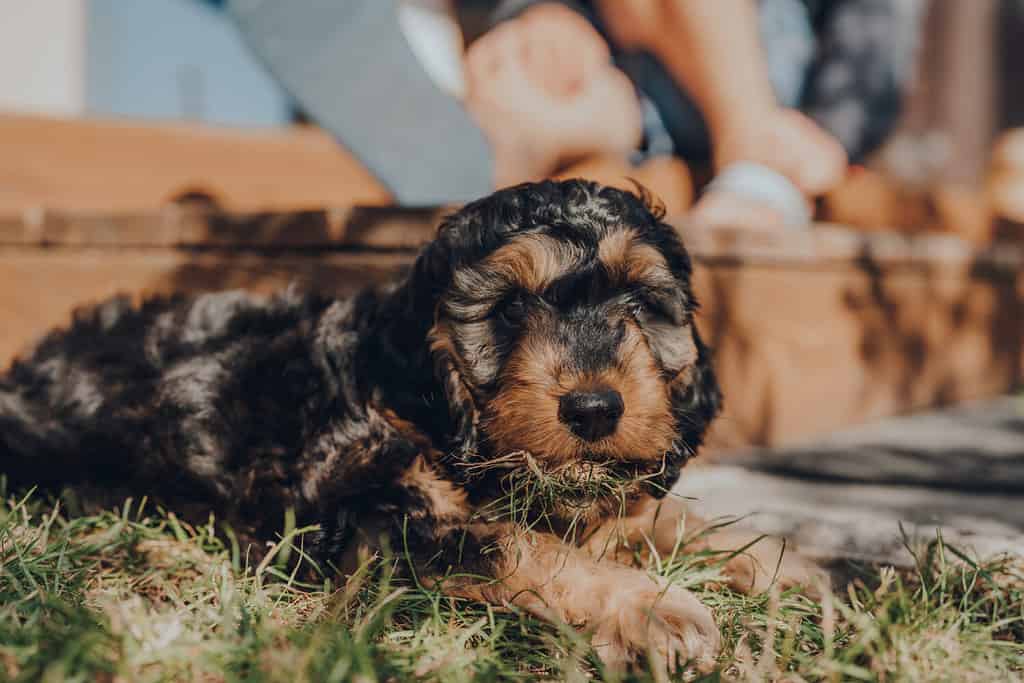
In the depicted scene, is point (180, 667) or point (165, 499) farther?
point (165, 499)

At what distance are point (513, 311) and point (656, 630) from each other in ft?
2.77

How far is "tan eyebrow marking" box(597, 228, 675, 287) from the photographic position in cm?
223

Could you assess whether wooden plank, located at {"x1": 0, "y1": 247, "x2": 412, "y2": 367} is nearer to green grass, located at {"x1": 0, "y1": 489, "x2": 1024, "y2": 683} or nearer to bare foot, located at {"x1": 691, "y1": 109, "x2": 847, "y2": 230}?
green grass, located at {"x1": 0, "y1": 489, "x2": 1024, "y2": 683}

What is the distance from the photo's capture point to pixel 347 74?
3744mm

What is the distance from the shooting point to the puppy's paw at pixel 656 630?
5.90 feet

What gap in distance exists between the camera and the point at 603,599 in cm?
195

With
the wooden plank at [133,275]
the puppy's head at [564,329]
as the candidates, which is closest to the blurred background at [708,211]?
the wooden plank at [133,275]

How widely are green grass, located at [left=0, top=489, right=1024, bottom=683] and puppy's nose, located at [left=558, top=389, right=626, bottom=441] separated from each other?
0.44 metres

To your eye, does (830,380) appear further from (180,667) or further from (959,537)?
(180,667)

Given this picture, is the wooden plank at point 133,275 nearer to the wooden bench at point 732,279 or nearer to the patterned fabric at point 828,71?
the wooden bench at point 732,279

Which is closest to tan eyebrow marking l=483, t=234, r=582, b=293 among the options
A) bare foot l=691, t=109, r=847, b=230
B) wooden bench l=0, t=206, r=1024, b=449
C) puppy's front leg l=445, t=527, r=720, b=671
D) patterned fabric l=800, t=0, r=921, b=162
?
puppy's front leg l=445, t=527, r=720, b=671

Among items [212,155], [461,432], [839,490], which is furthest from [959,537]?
[212,155]

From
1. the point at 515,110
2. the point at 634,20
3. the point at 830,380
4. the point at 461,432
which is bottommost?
the point at 830,380

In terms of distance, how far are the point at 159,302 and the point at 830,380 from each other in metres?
3.05
